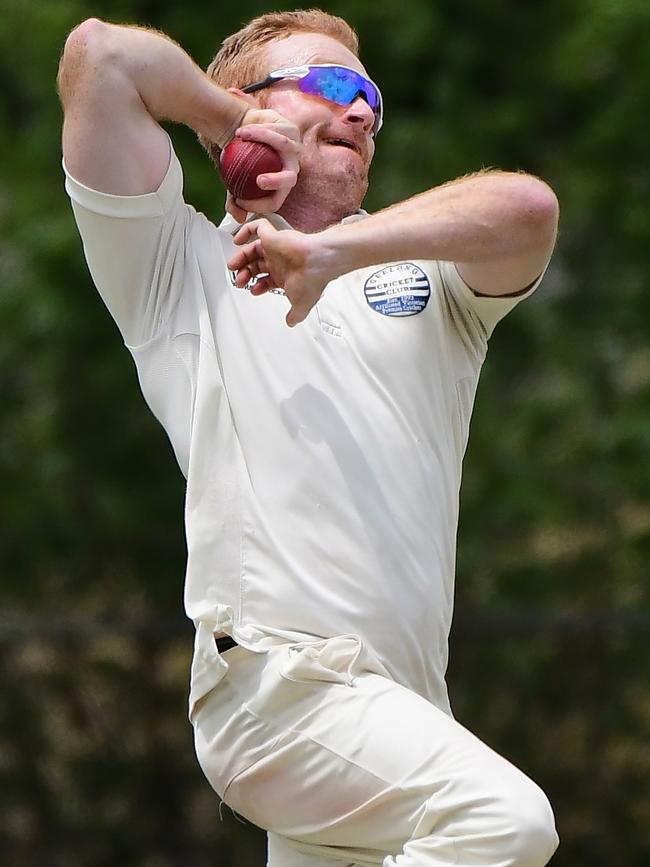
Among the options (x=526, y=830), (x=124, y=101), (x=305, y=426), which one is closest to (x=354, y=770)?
(x=526, y=830)

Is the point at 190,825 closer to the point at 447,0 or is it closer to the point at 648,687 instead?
the point at 648,687

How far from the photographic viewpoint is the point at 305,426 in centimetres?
305

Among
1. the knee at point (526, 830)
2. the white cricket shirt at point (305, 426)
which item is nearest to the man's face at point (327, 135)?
the white cricket shirt at point (305, 426)

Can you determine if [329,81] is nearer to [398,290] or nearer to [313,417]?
[398,290]

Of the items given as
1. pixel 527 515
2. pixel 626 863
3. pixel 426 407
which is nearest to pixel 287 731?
pixel 426 407

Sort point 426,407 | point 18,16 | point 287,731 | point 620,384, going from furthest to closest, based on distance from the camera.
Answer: point 620,384, point 18,16, point 426,407, point 287,731

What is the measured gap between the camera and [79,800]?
8.57m

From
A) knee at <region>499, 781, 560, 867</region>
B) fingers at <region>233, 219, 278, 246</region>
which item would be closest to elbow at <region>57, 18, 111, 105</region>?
fingers at <region>233, 219, 278, 246</region>

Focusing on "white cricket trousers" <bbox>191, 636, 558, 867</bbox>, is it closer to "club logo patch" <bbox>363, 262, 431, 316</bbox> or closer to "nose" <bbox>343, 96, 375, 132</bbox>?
"club logo patch" <bbox>363, 262, 431, 316</bbox>

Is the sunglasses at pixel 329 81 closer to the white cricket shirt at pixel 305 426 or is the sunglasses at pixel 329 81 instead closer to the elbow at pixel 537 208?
the white cricket shirt at pixel 305 426

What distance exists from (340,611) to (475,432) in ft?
17.4

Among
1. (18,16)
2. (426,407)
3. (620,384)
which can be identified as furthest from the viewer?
(620,384)

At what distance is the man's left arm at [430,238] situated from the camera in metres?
2.79

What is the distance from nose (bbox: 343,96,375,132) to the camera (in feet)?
11.1
